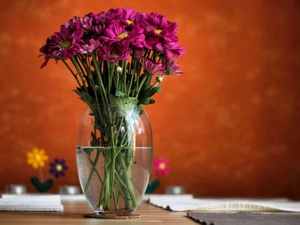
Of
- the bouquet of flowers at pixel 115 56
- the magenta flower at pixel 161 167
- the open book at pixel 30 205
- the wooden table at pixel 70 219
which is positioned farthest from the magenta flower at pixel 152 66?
the magenta flower at pixel 161 167

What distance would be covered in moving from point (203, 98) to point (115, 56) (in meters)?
3.33

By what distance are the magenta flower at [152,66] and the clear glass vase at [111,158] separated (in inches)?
3.7

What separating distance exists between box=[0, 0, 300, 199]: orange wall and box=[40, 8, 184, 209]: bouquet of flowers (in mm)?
3184

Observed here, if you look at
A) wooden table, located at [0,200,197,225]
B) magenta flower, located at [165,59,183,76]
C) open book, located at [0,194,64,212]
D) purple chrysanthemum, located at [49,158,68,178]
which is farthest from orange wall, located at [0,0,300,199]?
magenta flower, located at [165,59,183,76]

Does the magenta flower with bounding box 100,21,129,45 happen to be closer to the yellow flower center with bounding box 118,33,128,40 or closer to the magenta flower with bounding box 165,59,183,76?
the yellow flower center with bounding box 118,33,128,40

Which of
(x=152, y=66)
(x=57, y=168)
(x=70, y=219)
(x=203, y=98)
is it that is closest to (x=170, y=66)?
(x=152, y=66)

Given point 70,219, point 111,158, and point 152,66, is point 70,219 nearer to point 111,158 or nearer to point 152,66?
point 111,158

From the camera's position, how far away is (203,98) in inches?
183

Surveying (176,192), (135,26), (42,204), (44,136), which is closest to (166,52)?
(135,26)

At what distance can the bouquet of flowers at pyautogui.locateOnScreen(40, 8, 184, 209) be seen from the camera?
1.35 metres

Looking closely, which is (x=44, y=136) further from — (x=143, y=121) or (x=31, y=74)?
(x=143, y=121)

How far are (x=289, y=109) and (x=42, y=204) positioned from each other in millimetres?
3299

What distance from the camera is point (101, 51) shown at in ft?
4.43

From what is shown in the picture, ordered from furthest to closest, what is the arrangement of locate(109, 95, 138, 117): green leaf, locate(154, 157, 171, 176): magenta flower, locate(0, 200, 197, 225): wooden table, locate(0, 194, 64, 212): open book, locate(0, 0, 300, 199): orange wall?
1. locate(0, 0, 300, 199): orange wall
2. locate(154, 157, 171, 176): magenta flower
3. locate(0, 194, 64, 212): open book
4. locate(109, 95, 138, 117): green leaf
5. locate(0, 200, 197, 225): wooden table
